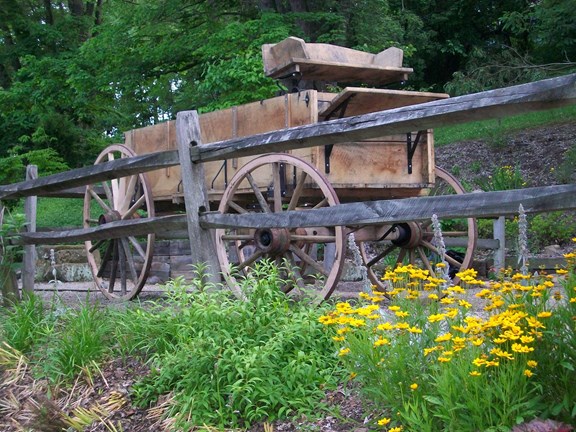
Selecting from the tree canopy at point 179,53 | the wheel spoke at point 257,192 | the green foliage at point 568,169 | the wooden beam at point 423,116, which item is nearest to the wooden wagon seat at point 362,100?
the wheel spoke at point 257,192

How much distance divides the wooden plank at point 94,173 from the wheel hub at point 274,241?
0.98 meters

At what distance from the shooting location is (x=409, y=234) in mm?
7418

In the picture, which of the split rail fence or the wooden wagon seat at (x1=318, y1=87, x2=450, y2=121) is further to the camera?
the wooden wagon seat at (x1=318, y1=87, x2=450, y2=121)

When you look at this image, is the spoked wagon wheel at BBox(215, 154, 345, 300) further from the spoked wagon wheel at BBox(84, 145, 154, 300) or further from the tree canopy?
the tree canopy

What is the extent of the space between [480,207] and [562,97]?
2.12 ft

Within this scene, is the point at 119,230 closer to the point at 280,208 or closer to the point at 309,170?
the point at 280,208

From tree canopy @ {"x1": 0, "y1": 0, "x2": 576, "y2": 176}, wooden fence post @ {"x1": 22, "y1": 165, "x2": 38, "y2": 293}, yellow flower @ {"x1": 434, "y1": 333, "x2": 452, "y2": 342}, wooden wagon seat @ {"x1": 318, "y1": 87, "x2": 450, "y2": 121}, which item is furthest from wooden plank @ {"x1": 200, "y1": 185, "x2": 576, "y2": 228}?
tree canopy @ {"x1": 0, "y1": 0, "x2": 576, "y2": 176}

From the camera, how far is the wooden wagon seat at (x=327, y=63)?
7.12 metres

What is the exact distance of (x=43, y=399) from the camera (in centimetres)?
444

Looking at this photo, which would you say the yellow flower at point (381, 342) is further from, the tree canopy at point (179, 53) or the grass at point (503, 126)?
the grass at point (503, 126)

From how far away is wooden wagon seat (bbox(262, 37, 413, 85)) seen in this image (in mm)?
7121

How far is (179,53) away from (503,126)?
819cm

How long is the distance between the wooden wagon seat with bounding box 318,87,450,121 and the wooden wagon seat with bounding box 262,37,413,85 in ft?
1.92

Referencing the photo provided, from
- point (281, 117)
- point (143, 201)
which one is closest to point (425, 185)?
point (281, 117)
